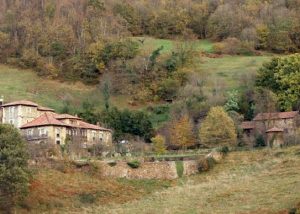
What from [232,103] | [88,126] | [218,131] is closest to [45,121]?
[88,126]

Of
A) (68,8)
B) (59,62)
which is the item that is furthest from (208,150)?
(68,8)

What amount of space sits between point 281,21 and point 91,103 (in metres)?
38.3

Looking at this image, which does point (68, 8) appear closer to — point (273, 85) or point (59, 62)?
point (59, 62)

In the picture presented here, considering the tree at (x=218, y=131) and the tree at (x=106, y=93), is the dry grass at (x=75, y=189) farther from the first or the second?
the tree at (x=106, y=93)

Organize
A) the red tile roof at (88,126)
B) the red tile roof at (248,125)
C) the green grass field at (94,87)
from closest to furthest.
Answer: the red tile roof at (248,125), the red tile roof at (88,126), the green grass field at (94,87)

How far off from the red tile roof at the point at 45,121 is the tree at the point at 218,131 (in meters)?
14.7

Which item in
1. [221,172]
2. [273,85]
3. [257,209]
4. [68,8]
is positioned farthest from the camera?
[68,8]

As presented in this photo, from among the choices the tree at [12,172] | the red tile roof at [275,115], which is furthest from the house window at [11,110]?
the red tile roof at [275,115]

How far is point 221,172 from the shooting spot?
60406mm

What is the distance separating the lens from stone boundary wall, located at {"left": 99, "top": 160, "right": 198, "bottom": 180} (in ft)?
201

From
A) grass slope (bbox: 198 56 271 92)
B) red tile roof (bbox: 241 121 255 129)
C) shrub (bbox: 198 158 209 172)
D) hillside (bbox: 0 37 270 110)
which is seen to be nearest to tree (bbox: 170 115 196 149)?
red tile roof (bbox: 241 121 255 129)

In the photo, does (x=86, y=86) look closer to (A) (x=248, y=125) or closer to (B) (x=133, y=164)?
(A) (x=248, y=125)

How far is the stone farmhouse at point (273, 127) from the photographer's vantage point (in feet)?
223

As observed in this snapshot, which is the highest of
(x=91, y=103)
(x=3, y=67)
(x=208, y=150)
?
(x=3, y=67)
